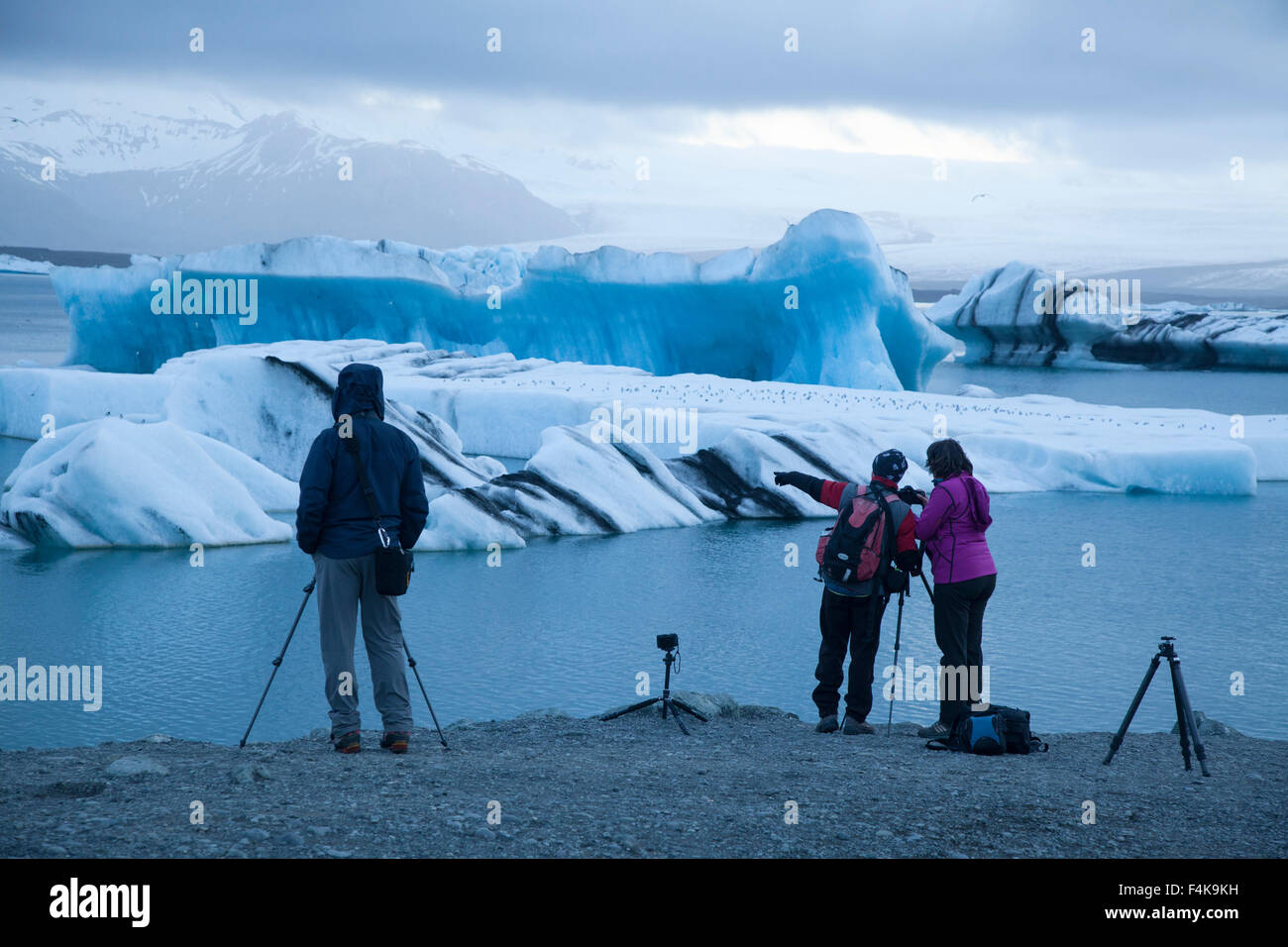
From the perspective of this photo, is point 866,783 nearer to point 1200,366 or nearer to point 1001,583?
point 1001,583

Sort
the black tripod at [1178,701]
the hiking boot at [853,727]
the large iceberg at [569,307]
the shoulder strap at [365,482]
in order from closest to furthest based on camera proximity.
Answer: the shoulder strap at [365,482] → the black tripod at [1178,701] → the hiking boot at [853,727] → the large iceberg at [569,307]

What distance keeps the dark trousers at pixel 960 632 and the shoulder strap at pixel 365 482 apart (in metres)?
1.87

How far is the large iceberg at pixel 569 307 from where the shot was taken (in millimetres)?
20781

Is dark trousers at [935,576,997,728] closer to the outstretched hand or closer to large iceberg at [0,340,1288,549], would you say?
the outstretched hand

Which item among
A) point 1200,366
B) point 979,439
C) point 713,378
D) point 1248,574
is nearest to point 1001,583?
point 1248,574

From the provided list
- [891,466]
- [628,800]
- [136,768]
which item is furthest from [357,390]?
[891,466]

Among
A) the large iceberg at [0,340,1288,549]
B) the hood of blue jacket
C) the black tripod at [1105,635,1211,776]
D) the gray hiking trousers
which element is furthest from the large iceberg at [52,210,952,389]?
the gray hiking trousers

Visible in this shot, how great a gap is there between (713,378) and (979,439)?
5.91 metres

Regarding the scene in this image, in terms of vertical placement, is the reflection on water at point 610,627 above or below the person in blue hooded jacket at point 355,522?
below

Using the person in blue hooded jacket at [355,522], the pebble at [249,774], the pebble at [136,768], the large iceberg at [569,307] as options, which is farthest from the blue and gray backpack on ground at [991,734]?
the large iceberg at [569,307]

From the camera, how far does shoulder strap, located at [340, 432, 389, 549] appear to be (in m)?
3.67

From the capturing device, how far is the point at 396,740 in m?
3.87

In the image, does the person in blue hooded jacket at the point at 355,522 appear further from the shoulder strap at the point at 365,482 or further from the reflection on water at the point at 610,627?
the reflection on water at the point at 610,627

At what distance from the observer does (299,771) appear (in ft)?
11.6
